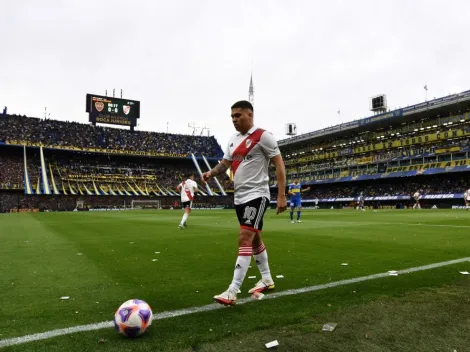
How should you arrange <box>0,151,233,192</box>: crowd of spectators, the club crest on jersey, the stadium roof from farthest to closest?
the club crest on jersey → <box>0,151,233,192</box>: crowd of spectators → the stadium roof

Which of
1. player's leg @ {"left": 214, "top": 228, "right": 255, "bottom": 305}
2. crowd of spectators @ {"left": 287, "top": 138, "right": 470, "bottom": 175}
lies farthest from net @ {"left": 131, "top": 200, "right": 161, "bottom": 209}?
player's leg @ {"left": 214, "top": 228, "right": 255, "bottom": 305}

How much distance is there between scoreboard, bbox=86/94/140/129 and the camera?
6712 cm

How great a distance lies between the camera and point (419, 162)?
6069 centimetres

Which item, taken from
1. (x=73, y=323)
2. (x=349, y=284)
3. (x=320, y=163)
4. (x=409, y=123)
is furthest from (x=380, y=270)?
(x=320, y=163)

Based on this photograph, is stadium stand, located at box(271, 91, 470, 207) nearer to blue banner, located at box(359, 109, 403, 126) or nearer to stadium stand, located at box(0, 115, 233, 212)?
blue banner, located at box(359, 109, 403, 126)

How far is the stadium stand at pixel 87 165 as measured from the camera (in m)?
58.0

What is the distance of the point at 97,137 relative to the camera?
69688 mm

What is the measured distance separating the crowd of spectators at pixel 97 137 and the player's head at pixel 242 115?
215ft

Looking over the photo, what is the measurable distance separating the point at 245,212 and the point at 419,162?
64.0 meters

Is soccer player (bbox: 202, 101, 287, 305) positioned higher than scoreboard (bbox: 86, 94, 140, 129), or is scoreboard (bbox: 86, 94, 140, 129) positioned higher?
scoreboard (bbox: 86, 94, 140, 129)

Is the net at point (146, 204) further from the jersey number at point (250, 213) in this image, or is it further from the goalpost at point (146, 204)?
the jersey number at point (250, 213)

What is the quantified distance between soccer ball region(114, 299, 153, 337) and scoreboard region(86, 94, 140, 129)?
69316mm

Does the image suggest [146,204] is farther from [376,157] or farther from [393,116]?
[393,116]

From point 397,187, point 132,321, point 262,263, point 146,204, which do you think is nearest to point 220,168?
point 262,263
